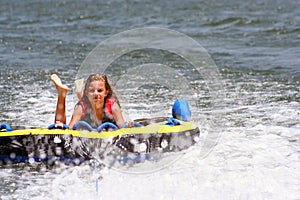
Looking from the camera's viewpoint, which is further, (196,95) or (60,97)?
(196,95)

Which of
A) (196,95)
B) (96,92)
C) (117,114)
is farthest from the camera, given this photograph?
(196,95)

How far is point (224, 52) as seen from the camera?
12422mm

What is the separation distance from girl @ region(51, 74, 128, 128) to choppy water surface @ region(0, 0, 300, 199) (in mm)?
597

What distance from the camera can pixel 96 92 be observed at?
237 inches

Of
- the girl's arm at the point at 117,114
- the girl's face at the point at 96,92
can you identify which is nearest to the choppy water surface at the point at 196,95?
the girl's arm at the point at 117,114

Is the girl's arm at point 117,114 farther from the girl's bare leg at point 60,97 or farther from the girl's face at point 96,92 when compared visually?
the girl's bare leg at point 60,97

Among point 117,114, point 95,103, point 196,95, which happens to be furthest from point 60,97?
point 196,95

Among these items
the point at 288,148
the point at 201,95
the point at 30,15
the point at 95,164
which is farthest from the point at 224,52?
the point at 30,15

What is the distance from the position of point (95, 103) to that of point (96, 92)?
0.40 feet

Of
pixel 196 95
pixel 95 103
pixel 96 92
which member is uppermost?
pixel 96 92

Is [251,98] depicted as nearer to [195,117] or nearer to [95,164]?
[195,117]

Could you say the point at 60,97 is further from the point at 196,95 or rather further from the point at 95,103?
the point at 196,95

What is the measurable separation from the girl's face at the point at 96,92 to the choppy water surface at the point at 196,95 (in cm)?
76

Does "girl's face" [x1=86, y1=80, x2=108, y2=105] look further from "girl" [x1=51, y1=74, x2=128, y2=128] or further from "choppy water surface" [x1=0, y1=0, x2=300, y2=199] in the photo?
"choppy water surface" [x1=0, y1=0, x2=300, y2=199]
